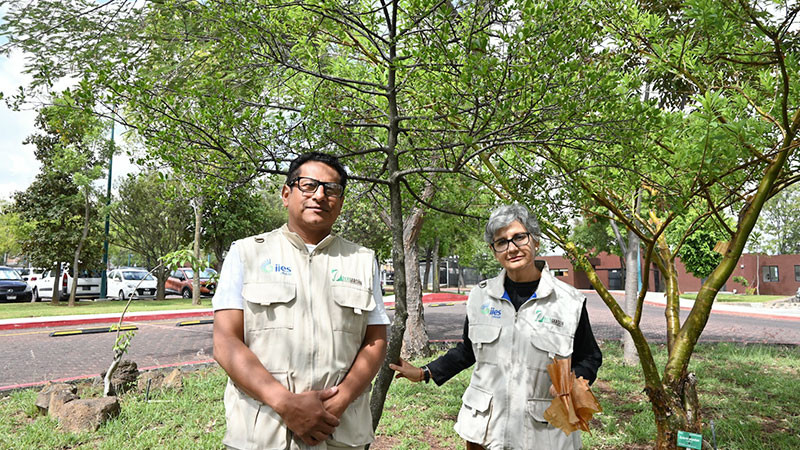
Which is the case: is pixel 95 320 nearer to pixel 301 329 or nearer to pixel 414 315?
pixel 414 315

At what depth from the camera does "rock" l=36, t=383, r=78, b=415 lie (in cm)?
464

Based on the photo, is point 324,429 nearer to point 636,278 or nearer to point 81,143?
point 636,278

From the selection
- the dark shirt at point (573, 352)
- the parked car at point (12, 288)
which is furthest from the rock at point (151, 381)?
the parked car at point (12, 288)

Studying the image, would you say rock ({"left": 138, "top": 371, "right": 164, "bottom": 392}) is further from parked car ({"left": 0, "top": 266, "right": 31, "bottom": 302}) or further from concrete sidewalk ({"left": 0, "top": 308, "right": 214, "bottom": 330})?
parked car ({"left": 0, "top": 266, "right": 31, "bottom": 302})

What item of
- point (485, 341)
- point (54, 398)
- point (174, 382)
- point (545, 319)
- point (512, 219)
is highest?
point (512, 219)

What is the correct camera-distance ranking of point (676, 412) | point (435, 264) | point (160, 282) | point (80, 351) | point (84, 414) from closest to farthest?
point (676, 412)
point (84, 414)
point (80, 351)
point (160, 282)
point (435, 264)

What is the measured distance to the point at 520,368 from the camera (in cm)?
212

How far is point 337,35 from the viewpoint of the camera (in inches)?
128

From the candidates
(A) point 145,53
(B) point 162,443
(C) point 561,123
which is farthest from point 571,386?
(B) point 162,443

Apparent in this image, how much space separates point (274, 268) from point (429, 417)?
3.70 metres

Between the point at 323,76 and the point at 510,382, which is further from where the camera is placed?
the point at 323,76

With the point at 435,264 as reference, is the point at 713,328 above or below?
below

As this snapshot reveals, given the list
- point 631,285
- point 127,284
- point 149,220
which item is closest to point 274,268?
point 631,285

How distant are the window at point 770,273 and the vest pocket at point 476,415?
1758 inches
